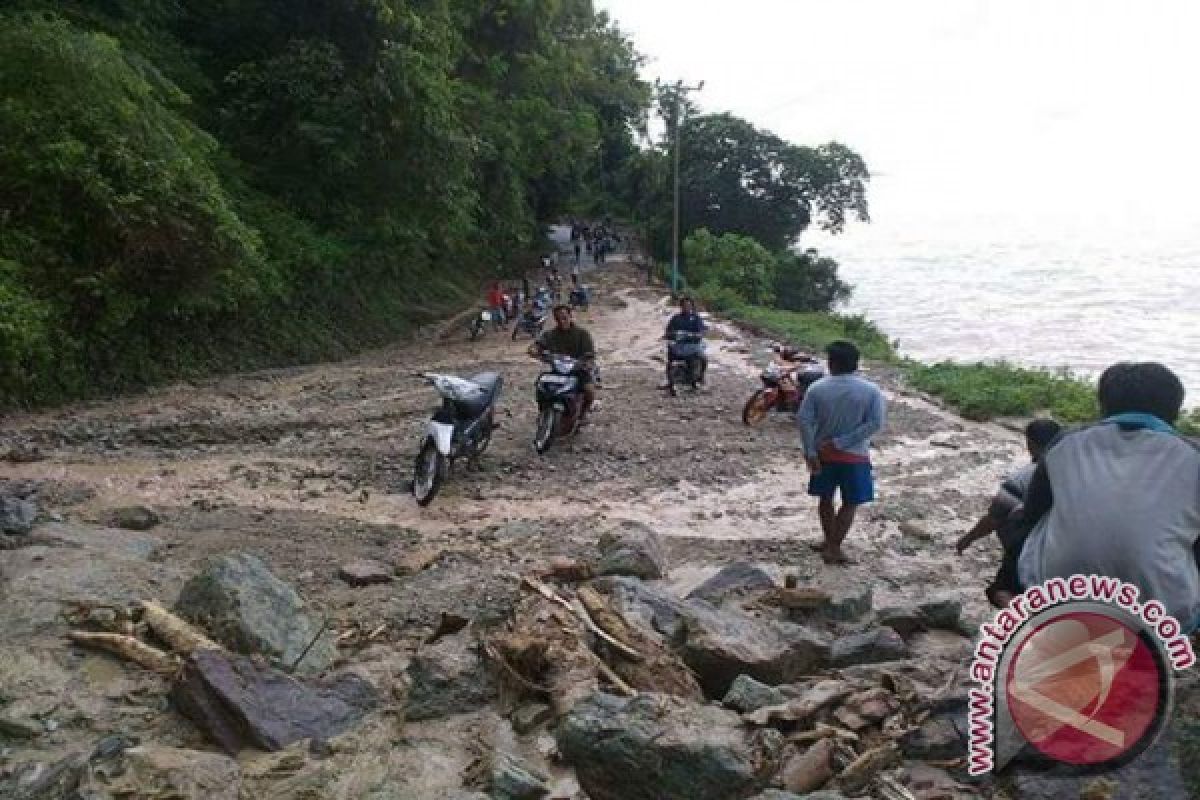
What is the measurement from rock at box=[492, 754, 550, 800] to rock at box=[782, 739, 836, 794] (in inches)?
33.9

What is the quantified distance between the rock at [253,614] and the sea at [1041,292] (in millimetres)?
8862

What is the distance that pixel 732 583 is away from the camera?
18.0 ft

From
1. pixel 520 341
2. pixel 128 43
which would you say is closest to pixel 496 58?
pixel 520 341

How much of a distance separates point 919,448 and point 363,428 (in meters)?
6.93

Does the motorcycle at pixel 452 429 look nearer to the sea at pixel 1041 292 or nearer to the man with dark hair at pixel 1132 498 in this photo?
the man with dark hair at pixel 1132 498

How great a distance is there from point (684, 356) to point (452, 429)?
6.42 meters

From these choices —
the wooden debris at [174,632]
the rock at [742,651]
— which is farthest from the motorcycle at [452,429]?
the rock at [742,651]

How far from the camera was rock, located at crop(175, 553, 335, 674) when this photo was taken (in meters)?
4.04

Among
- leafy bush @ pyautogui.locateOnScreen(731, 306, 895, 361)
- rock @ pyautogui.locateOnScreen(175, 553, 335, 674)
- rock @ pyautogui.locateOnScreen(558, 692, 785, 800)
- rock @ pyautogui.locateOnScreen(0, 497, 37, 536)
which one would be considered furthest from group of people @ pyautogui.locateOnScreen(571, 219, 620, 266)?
rock @ pyautogui.locateOnScreen(558, 692, 785, 800)

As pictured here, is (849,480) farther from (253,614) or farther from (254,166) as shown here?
(254,166)

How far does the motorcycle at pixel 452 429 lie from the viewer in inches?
297

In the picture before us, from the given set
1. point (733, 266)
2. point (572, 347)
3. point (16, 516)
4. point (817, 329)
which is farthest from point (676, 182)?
point (16, 516)

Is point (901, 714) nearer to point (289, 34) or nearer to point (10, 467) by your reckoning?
point (10, 467)

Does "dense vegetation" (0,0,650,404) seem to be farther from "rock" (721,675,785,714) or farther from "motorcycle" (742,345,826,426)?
"rock" (721,675,785,714)
